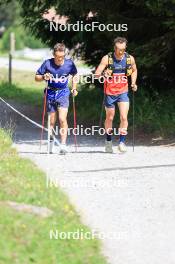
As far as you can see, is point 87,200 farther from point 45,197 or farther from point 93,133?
point 93,133

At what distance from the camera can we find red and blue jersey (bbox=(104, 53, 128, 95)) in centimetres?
1156

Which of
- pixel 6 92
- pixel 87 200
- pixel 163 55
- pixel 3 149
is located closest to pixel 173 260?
pixel 87 200

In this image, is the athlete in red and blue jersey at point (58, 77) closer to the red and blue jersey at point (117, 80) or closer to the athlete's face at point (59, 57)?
the athlete's face at point (59, 57)

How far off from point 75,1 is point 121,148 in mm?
3017

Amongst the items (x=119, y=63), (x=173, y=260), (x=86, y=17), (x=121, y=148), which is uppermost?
(x=86, y=17)

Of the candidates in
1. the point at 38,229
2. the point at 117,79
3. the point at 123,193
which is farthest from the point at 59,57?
the point at 38,229

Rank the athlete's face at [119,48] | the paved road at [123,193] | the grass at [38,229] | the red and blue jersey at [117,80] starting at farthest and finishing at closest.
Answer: the red and blue jersey at [117,80], the athlete's face at [119,48], the paved road at [123,193], the grass at [38,229]

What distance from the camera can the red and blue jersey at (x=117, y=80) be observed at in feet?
37.9

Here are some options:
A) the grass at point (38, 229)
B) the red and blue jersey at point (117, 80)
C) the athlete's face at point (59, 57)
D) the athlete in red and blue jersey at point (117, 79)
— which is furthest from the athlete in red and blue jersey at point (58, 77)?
the grass at point (38, 229)

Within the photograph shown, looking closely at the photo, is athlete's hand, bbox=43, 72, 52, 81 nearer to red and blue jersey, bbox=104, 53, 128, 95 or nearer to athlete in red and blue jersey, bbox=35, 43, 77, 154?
athlete in red and blue jersey, bbox=35, 43, 77, 154

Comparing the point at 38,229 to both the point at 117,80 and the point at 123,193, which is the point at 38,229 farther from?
the point at 117,80

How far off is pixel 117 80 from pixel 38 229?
199 inches

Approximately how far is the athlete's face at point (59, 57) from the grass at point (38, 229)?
286 centimetres

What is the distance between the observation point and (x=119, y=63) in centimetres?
1157
